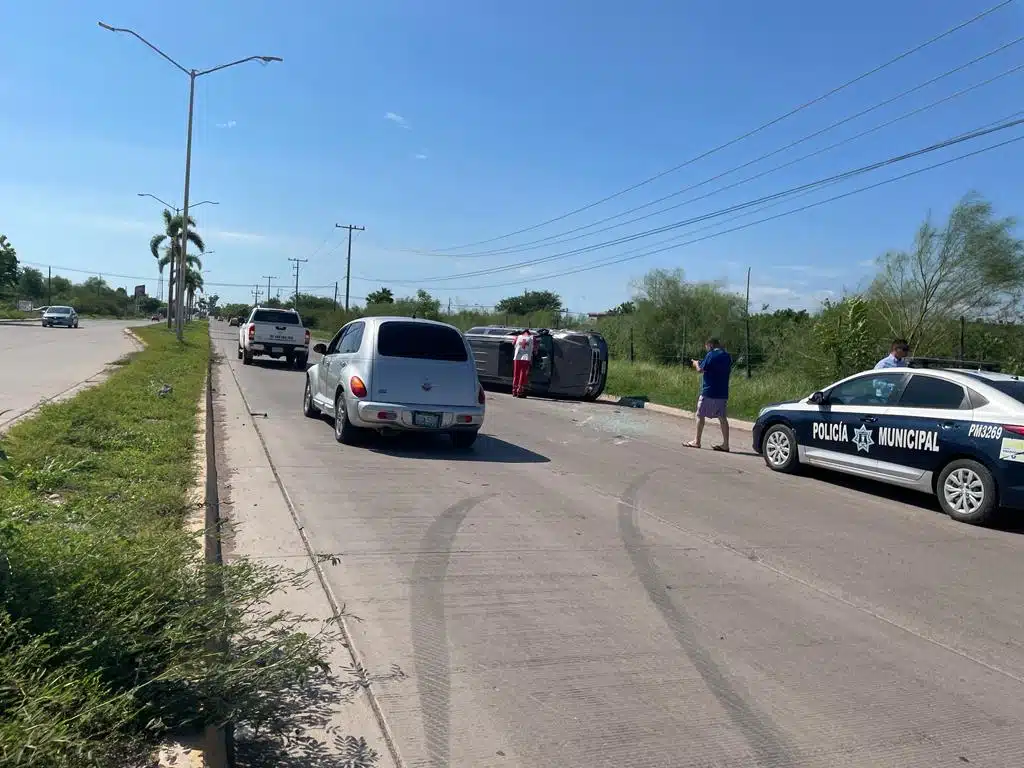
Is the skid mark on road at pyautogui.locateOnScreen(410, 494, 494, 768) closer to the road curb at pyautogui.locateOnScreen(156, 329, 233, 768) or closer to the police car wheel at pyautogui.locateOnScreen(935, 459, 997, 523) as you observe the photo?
the road curb at pyautogui.locateOnScreen(156, 329, 233, 768)

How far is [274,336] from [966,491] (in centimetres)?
2220

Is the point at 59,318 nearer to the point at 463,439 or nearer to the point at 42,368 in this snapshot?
the point at 42,368

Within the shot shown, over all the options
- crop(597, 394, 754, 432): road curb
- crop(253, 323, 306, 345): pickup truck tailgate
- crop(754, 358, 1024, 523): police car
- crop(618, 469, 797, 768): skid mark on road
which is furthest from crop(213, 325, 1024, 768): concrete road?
crop(253, 323, 306, 345): pickup truck tailgate

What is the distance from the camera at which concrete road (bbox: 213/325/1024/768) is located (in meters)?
3.72

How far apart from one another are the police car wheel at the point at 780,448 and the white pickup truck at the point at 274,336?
61.3 feet

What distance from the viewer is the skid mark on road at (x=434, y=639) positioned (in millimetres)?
3631

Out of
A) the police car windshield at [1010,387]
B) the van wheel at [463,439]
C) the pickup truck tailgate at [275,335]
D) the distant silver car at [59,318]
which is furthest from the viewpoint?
the distant silver car at [59,318]

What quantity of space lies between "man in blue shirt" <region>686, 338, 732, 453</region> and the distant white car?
11.7 feet

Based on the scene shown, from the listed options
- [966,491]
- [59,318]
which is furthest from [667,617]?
[59,318]

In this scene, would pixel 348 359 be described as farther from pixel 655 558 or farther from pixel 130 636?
pixel 130 636

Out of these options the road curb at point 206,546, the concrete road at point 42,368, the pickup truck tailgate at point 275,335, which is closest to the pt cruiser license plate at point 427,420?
the road curb at point 206,546

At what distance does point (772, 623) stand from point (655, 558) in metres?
1.38

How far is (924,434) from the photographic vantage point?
9.05 m

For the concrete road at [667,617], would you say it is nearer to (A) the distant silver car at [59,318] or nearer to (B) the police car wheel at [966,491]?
(B) the police car wheel at [966,491]
